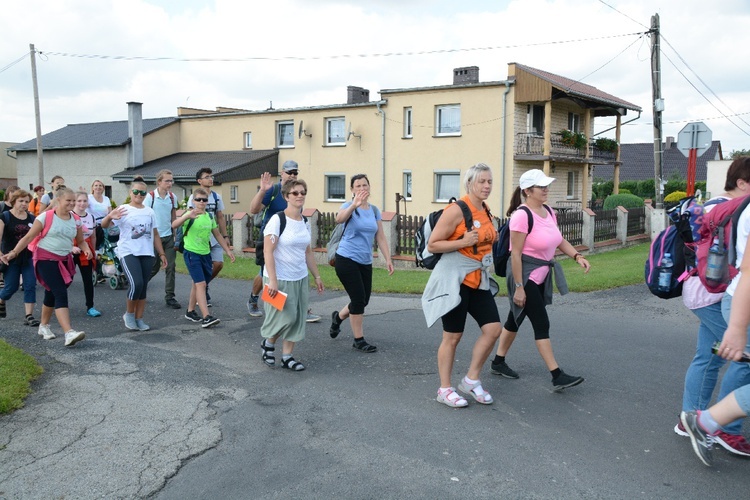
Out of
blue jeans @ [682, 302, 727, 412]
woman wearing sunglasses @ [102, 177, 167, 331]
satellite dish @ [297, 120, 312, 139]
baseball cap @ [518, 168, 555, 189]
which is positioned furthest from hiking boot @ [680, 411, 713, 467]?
satellite dish @ [297, 120, 312, 139]

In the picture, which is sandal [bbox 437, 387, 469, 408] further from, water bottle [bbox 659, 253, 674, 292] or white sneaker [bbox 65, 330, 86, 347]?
white sneaker [bbox 65, 330, 86, 347]

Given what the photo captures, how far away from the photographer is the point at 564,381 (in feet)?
18.4

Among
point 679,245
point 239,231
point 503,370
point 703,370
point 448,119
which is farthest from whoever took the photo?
point 448,119

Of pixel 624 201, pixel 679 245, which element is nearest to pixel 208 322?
pixel 679 245

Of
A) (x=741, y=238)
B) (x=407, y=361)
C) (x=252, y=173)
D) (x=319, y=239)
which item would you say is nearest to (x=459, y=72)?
(x=252, y=173)

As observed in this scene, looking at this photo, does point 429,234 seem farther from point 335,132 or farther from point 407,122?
point 335,132

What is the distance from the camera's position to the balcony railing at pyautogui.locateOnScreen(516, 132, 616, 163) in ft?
94.2

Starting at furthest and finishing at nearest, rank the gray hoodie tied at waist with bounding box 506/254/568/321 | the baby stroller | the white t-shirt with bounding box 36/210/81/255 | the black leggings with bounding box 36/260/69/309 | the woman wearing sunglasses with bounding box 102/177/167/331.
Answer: the baby stroller → the woman wearing sunglasses with bounding box 102/177/167/331 → the white t-shirt with bounding box 36/210/81/255 → the black leggings with bounding box 36/260/69/309 → the gray hoodie tied at waist with bounding box 506/254/568/321

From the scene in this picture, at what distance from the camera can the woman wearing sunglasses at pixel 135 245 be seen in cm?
797

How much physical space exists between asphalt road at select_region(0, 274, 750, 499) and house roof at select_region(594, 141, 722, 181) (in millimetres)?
55671

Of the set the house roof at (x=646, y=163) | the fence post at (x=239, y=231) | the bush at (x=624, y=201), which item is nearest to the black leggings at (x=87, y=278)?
the fence post at (x=239, y=231)

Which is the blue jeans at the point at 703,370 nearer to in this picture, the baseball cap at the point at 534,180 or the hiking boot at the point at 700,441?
the hiking boot at the point at 700,441

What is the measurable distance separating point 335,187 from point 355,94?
17.2ft

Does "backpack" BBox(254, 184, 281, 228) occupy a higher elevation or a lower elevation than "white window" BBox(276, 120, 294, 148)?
lower
